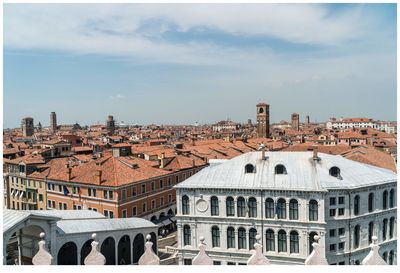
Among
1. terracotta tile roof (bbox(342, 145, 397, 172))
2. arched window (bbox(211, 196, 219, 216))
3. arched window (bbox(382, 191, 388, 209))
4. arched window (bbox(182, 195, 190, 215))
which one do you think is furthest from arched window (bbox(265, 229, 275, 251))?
terracotta tile roof (bbox(342, 145, 397, 172))

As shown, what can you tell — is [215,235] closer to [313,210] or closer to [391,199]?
[313,210]

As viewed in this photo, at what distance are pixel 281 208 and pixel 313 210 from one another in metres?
1.22

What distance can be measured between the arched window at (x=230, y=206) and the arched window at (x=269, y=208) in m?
1.35

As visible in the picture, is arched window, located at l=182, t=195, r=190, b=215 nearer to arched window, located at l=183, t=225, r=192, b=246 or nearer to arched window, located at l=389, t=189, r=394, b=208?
arched window, located at l=183, t=225, r=192, b=246

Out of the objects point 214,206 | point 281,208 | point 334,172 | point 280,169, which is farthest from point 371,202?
point 214,206

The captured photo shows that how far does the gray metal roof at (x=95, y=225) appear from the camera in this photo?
1222 centimetres

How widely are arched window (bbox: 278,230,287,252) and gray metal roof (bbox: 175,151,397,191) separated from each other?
5.90 ft

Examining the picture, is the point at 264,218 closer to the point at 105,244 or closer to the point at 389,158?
the point at 105,244

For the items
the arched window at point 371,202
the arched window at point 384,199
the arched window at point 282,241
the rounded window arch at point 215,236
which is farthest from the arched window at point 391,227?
the rounded window arch at point 215,236

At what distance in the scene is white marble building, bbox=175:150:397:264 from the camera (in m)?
15.9

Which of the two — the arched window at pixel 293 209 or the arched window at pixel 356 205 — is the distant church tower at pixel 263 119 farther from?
the arched window at pixel 293 209

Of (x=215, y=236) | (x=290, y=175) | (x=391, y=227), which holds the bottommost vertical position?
(x=215, y=236)

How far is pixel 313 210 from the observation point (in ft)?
52.3
